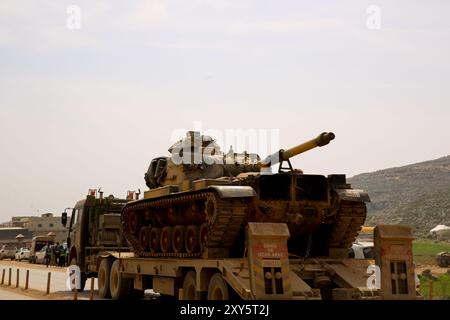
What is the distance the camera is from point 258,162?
1786cm

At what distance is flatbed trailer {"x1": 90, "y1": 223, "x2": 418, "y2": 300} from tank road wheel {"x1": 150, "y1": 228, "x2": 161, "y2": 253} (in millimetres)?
1210

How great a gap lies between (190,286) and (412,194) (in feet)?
378

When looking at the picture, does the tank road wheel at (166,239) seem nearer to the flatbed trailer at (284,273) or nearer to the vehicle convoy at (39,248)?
the flatbed trailer at (284,273)

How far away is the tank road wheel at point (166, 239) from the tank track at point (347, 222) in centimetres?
397

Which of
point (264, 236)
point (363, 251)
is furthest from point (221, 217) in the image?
point (363, 251)

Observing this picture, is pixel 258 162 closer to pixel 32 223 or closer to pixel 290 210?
pixel 290 210

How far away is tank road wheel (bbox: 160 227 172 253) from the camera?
17467mm

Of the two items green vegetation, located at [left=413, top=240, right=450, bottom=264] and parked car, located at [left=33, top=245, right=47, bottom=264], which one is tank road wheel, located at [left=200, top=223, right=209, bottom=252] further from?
parked car, located at [left=33, top=245, right=47, bottom=264]

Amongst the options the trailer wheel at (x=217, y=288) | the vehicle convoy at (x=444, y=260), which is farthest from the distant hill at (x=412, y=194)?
the trailer wheel at (x=217, y=288)

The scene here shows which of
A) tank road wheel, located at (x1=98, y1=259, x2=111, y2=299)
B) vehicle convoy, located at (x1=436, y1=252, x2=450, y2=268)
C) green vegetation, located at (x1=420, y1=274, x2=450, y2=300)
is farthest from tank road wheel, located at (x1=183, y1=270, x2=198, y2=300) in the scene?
vehicle convoy, located at (x1=436, y1=252, x2=450, y2=268)

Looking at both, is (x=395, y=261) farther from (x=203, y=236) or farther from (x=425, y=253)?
(x=425, y=253)

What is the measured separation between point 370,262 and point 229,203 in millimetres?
3576

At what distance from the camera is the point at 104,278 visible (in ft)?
70.8
